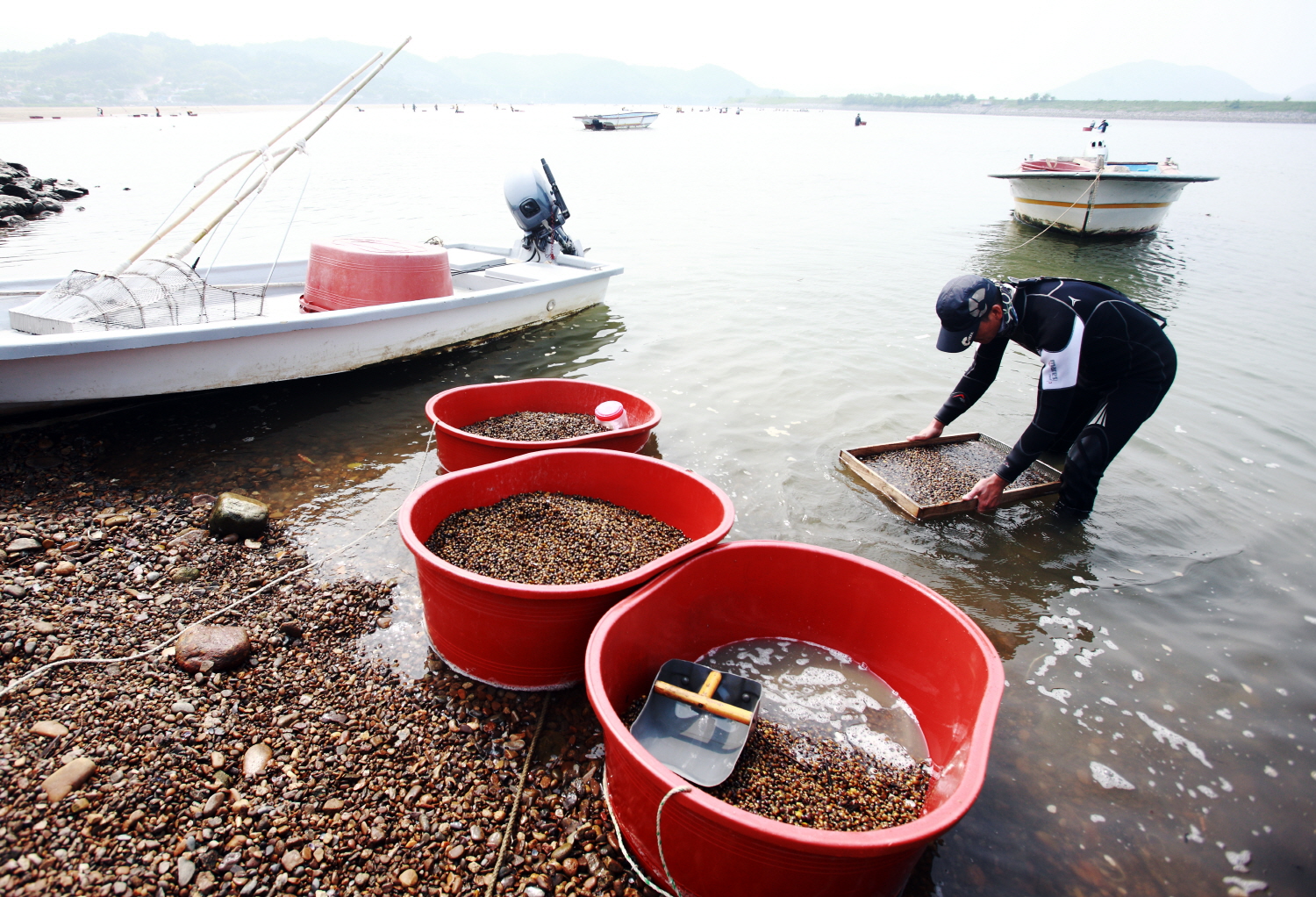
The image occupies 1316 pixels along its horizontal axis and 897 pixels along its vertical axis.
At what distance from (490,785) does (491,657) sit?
0.48m

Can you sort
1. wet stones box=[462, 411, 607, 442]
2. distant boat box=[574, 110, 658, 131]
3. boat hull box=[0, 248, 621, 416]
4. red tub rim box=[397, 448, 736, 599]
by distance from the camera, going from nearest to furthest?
red tub rim box=[397, 448, 736, 599], boat hull box=[0, 248, 621, 416], wet stones box=[462, 411, 607, 442], distant boat box=[574, 110, 658, 131]

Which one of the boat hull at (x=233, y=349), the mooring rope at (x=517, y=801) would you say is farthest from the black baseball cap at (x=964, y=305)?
the boat hull at (x=233, y=349)

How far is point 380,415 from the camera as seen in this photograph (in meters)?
5.36

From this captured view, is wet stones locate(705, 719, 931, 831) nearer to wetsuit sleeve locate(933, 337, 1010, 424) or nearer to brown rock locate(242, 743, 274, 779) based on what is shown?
brown rock locate(242, 743, 274, 779)

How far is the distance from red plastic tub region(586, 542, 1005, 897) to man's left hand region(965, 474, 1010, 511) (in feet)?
5.05

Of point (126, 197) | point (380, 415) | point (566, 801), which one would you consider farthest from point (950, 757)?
point (126, 197)

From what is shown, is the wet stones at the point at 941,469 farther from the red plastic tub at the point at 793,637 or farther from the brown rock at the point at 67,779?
the brown rock at the point at 67,779

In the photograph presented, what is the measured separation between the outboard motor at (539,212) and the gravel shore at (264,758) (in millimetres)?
5699

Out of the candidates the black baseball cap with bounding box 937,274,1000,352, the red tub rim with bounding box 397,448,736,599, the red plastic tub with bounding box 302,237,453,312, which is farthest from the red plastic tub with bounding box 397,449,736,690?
the red plastic tub with bounding box 302,237,453,312

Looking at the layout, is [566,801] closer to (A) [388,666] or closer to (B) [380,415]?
(A) [388,666]

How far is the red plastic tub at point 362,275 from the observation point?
545 centimetres

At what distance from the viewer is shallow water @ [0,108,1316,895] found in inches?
97.8

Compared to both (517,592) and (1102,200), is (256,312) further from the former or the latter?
(1102,200)

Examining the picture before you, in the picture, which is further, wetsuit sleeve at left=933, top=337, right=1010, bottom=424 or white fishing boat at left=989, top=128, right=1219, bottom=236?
white fishing boat at left=989, top=128, right=1219, bottom=236
